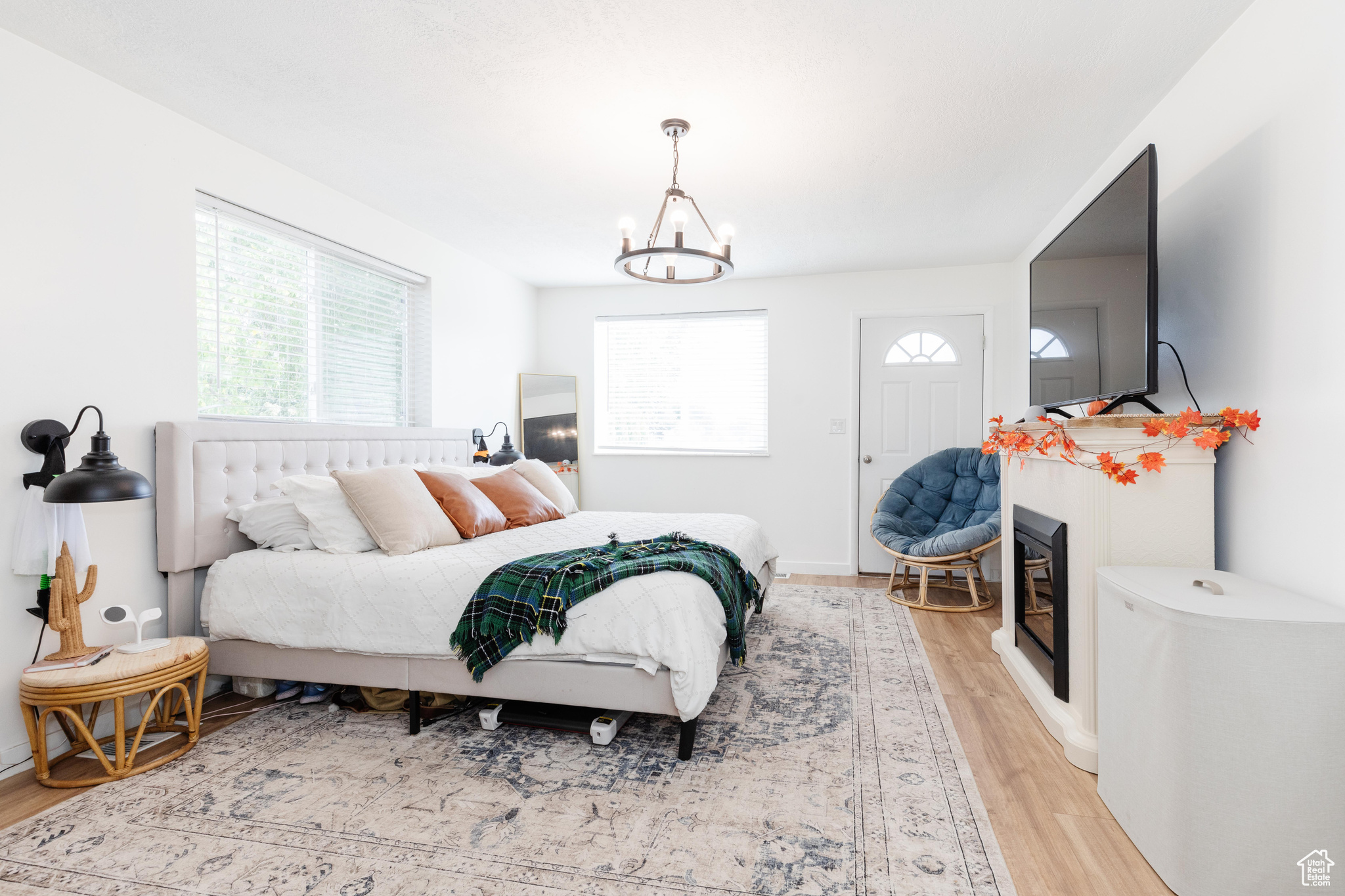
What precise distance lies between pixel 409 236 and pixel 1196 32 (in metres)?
3.84

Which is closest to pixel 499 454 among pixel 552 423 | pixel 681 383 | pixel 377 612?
pixel 552 423

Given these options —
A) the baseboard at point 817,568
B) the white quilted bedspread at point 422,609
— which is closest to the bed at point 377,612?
the white quilted bedspread at point 422,609

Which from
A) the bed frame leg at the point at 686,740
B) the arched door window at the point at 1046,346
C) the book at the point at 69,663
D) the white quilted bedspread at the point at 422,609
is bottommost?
the bed frame leg at the point at 686,740

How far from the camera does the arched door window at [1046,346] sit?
2.88m

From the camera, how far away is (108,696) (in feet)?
6.63

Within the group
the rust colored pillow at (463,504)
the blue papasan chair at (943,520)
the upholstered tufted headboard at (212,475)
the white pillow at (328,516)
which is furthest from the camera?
the blue papasan chair at (943,520)

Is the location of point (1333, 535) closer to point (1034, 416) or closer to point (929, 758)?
point (1034, 416)

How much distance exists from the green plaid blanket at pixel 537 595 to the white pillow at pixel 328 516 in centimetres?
72

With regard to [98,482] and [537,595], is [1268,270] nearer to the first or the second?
[537,595]

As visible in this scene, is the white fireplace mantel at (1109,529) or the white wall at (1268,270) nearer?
the white wall at (1268,270)

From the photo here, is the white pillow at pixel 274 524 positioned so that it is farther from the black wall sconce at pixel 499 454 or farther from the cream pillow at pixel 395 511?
the black wall sconce at pixel 499 454

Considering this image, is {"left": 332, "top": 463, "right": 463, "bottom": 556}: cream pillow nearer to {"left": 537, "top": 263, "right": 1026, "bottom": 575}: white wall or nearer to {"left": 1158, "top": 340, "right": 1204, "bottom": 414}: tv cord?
{"left": 537, "top": 263, "right": 1026, "bottom": 575}: white wall

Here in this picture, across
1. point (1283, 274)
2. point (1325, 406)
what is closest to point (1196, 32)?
point (1283, 274)

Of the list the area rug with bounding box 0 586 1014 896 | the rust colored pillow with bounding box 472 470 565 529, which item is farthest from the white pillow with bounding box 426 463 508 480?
the area rug with bounding box 0 586 1014 896
